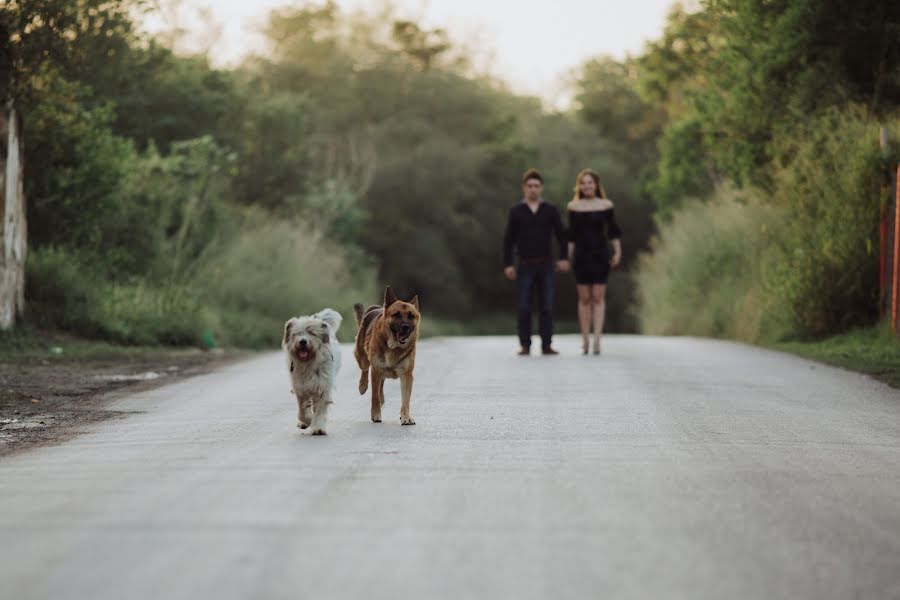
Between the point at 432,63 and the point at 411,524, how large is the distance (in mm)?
72522

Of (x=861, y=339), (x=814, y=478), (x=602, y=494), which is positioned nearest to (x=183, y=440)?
(x=602, y=494)

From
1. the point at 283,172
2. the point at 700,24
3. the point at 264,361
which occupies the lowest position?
the point at 264,361

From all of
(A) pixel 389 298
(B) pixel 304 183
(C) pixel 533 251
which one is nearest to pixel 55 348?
(C) pixel 533 251

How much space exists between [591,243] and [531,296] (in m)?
1.04

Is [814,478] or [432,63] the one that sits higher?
[432,63]

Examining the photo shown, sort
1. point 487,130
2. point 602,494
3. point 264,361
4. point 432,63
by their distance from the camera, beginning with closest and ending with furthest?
point 602,494 → point 264,361 → point 487,130 → point 432,63

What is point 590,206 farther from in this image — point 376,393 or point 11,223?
point 376,393

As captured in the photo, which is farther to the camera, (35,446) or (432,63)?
(432,63)

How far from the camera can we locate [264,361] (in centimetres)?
1922

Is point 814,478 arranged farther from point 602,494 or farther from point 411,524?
point 411,524

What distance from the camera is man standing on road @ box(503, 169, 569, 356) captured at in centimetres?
1883

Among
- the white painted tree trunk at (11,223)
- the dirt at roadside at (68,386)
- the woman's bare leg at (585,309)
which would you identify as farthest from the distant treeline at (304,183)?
the woman's bare leg at (585,309)

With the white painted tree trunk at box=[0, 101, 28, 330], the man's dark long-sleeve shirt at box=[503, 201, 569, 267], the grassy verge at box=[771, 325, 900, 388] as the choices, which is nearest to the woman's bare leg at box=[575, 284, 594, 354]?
the man's dark long-sleeve shirt at box=[503, 201, 569, 267]

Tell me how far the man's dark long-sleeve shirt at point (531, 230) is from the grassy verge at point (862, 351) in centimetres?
374
